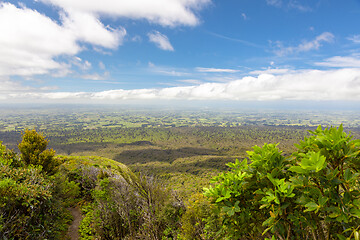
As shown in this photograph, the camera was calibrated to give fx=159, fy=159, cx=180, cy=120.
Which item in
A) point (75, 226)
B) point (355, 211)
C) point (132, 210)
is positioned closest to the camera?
point (355, 211)

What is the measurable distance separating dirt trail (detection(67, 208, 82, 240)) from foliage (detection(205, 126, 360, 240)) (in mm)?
11423

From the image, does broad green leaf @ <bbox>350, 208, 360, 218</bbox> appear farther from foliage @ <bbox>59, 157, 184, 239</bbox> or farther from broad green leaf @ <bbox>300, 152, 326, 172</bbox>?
foliage @ <bbox>59, 157, 184, 239</bbox>

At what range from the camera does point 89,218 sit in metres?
10.8

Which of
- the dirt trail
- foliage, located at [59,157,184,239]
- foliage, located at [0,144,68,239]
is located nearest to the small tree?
the dirt trail

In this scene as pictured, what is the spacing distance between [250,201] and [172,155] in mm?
103858

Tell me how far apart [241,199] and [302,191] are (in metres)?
0.71

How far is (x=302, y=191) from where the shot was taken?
65.9 inches

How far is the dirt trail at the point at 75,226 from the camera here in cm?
962

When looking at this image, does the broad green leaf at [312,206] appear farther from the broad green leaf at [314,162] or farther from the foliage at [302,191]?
the broad green leaf at [314,162]

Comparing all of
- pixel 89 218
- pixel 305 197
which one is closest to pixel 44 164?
pixel 89 218

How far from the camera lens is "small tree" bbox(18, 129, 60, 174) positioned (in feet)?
35.9

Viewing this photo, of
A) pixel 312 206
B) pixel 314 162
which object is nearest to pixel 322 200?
pixel 312 206

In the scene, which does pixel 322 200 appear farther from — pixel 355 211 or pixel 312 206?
pixel 355 211

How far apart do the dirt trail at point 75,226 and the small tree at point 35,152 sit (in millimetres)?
3788
